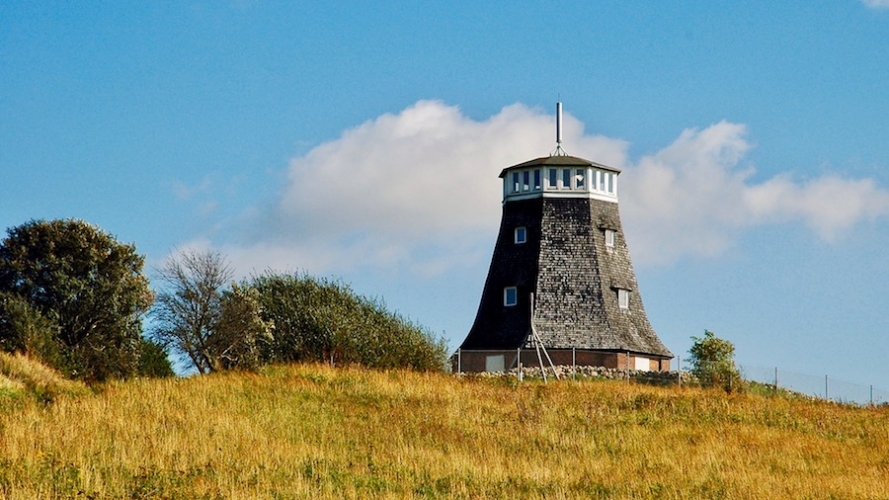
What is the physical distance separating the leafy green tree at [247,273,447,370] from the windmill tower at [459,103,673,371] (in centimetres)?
396

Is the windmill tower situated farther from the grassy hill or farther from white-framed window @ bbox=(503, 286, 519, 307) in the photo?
the grassy hill

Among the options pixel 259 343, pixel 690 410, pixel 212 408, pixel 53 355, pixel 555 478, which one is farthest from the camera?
pixel 259 343

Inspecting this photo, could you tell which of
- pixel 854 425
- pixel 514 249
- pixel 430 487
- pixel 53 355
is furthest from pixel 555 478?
pixel 514 249

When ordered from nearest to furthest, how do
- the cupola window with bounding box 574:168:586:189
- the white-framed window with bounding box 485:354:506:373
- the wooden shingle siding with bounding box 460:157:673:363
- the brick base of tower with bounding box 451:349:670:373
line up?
the brick base of tower with bounding box 451:349:670:373 < the white-framed window with bounding box 485:354:506:373 < the wooden shingle siding with bounding box 460:157:673:363 < the cupola window with bounding box 574:168:586:189

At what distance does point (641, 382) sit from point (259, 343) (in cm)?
1683

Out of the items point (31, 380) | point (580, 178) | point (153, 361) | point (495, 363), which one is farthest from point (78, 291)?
point (580, 178)

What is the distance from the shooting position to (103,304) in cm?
5291

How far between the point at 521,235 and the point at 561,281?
3.36 meters

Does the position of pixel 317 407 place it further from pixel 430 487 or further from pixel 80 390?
pixel 430 487

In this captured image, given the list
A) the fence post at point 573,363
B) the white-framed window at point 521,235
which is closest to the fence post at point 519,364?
the fence post at point 573,363

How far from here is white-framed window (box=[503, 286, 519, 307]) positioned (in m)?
60.4

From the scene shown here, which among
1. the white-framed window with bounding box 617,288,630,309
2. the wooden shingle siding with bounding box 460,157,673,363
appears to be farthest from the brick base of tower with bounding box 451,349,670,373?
the white-framed window with bounding box 617,288,630,309

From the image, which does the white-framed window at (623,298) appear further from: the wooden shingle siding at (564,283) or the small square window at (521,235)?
the small square window at (521,235)

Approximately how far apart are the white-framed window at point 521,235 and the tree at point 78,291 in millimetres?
17832
